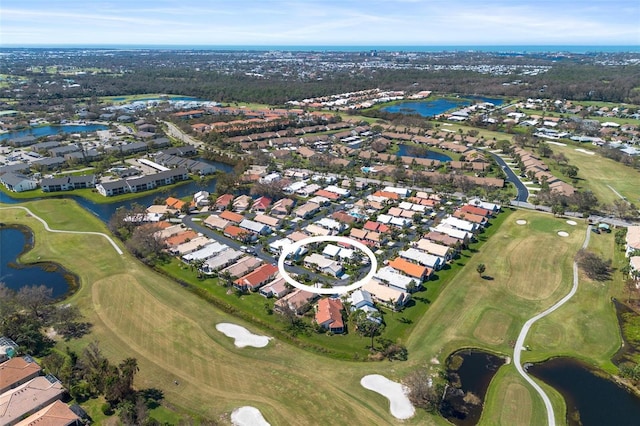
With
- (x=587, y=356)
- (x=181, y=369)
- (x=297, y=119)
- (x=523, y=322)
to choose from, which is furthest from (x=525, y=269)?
(x=297, y=119)

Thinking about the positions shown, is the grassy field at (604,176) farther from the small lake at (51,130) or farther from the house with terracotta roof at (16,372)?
the small lake at (51,130)

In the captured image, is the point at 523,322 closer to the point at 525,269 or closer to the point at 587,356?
the point at 587,356

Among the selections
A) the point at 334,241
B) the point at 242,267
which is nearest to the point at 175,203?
the point at 242,267

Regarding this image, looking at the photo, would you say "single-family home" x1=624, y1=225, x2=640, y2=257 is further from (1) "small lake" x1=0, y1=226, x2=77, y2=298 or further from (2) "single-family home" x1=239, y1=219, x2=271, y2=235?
(1) "small lake" x1=0, y1=226, x2=77, y2=298

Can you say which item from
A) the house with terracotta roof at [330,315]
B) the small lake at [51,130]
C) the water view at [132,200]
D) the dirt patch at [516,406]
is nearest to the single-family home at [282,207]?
the water view at [132,200]

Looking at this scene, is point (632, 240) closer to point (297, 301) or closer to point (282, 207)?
point (297, 301)

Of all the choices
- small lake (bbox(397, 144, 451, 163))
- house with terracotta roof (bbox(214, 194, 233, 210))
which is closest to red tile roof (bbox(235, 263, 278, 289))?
house with terracotta roof (bbox(214, 194, 233, 210))
